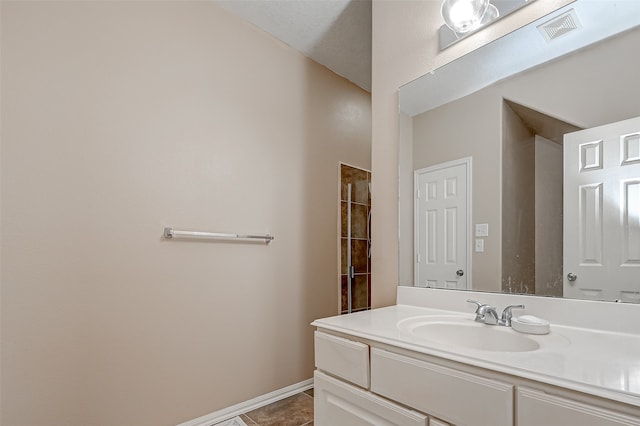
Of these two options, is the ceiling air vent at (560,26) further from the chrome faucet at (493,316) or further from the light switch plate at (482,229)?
the chrome faucet at (493,316)

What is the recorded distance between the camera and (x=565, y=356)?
30.2 inches

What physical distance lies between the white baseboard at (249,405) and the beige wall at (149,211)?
0.04 m

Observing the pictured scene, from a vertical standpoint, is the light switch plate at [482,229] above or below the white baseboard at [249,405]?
above

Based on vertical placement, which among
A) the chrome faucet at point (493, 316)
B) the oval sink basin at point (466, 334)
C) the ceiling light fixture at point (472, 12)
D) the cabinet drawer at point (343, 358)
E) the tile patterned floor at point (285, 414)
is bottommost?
the tile patterned floor at point (285, 414)

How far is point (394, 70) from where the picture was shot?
1.65m

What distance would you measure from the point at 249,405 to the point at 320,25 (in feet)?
7.89

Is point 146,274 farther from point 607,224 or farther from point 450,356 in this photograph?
point 607,224

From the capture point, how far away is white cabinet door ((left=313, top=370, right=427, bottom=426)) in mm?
872

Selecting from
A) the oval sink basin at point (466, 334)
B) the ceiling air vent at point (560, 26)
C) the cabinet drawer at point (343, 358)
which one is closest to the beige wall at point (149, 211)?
the cabinet drawer at point (343, 358)

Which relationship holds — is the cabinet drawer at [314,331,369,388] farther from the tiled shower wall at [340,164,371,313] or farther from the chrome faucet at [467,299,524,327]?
the tiled shower wall at [340,164,371,313]

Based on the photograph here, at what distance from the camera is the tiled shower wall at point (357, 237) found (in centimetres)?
264

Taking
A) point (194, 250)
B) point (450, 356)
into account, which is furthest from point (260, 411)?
point (450, 356)

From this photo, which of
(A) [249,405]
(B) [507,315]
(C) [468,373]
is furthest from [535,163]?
(A) [249,405]

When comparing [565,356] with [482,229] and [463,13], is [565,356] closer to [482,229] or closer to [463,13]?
[482,229]
